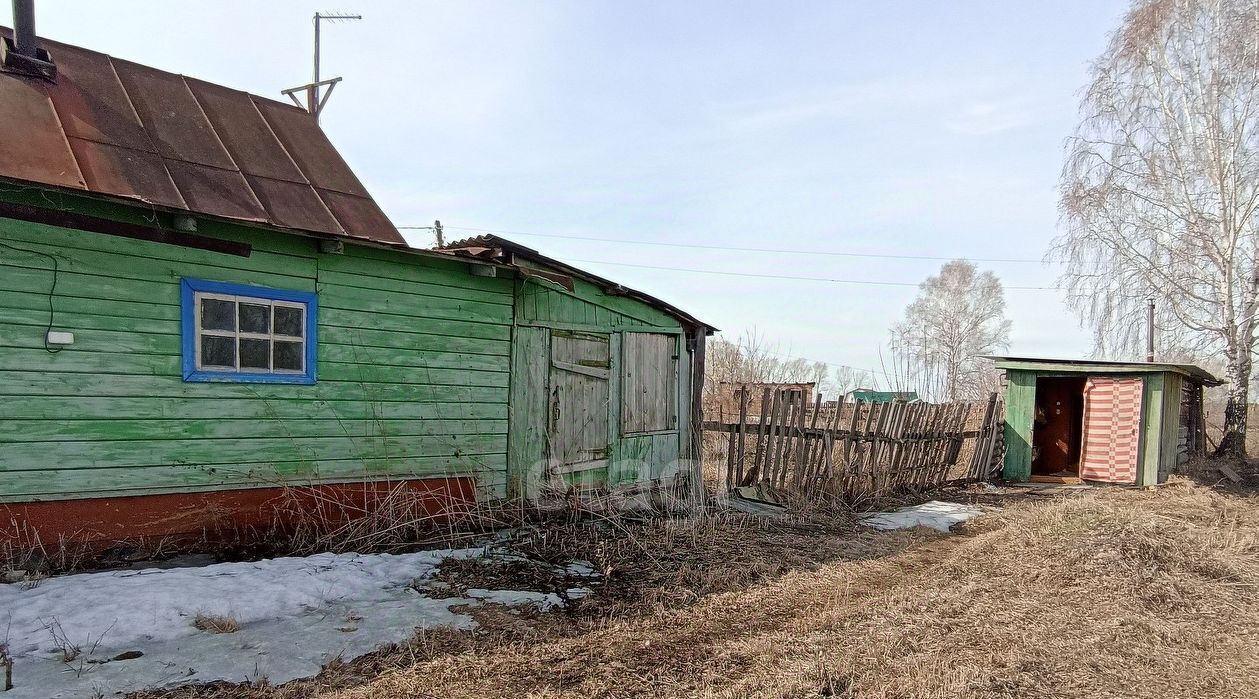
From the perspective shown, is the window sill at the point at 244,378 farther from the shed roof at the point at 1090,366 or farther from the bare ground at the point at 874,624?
the shed roof at the point at 1090,366

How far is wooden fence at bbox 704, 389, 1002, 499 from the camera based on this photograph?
9.25 metres

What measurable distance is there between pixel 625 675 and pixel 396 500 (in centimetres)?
365

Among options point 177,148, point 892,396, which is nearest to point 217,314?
point 177,148

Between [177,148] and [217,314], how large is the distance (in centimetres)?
171

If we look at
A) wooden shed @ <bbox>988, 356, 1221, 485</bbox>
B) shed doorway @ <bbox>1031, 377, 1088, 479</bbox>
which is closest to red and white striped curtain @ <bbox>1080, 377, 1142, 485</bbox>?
wooden shed @ <bbox>988, 356, 1221, 485</bbox>

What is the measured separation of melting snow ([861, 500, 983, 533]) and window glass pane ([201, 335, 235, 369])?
688 centimetres

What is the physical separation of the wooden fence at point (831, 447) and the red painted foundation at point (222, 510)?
4.00 m

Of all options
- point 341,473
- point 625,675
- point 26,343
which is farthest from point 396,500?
point 625,675

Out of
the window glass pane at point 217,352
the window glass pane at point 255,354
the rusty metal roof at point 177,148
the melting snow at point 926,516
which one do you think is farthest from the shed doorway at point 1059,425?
the window glass pane at point 217,352

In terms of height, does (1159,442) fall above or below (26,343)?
below

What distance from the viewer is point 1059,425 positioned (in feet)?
51.0

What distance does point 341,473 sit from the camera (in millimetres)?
6293

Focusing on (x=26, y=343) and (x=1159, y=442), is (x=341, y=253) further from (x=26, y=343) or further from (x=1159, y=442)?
(x=1159, y=442)

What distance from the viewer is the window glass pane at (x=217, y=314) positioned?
5578mm
